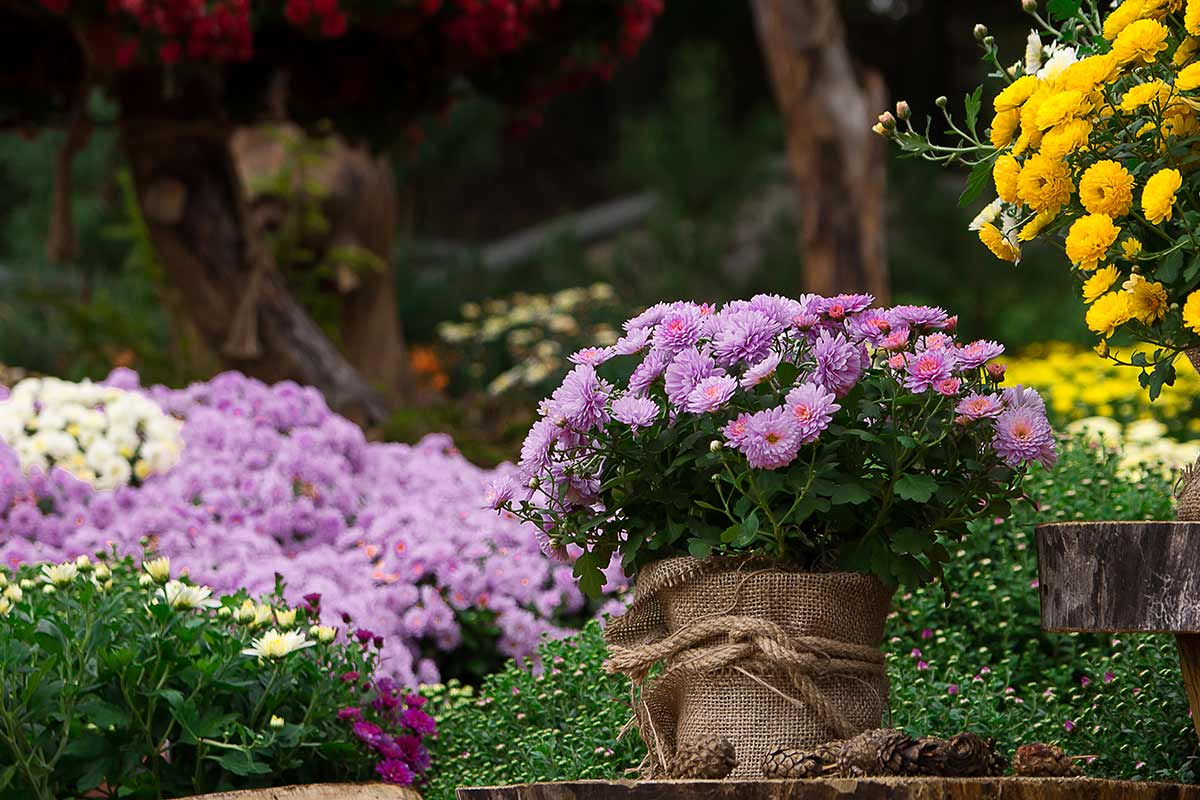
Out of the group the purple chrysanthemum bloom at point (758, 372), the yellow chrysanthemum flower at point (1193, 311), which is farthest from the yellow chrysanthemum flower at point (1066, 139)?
the purple chrysanthemum bloom at point (758, 372)

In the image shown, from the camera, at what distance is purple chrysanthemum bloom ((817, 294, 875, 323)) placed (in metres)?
2.11

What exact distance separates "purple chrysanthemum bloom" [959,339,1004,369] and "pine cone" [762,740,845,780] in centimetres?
55

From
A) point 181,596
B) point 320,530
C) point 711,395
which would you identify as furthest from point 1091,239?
point 320,530

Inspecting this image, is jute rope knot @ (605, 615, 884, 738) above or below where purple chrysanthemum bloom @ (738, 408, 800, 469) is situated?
below

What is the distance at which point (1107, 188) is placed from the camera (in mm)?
1911

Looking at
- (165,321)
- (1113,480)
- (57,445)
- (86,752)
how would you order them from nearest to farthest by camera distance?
(86,752) < (1113,480) < (57,445) < (165,321)

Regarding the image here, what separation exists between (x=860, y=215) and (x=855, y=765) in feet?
17.9

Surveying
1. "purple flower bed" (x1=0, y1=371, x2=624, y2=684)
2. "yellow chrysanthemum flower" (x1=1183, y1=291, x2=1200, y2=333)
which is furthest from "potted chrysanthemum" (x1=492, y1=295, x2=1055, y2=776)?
"purple flower bed" (x1=0, y1=371, x2=624, y2=684)

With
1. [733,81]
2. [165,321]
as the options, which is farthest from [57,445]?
[733,81]

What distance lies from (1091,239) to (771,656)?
0.71 metres

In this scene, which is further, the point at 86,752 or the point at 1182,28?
the point at 86,752

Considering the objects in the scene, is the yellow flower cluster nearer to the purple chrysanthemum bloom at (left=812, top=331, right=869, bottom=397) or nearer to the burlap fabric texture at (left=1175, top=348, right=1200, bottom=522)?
the burlap fabric texture at (left=1175, top=348, right=1200, bottom=522)

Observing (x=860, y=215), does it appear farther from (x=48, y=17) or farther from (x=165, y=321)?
(x=165, y=321)

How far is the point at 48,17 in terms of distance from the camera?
5.39 meters
